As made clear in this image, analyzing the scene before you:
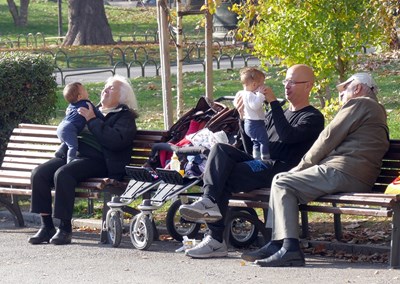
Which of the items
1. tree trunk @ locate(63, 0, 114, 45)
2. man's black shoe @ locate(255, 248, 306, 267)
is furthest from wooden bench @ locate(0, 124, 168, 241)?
tree trunk @ locate(63, 0, 114, 45)

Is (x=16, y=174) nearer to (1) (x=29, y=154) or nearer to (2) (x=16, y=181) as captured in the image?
(2) (x=16, y=181)

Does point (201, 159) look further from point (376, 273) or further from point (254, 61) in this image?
point (254, 61)

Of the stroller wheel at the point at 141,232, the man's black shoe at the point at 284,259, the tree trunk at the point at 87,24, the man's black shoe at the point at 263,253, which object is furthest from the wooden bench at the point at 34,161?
the tree trunk at the point at 87,24

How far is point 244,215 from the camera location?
341 inches

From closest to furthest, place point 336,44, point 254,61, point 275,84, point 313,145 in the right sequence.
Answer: point 313,145
point 336,44
point 275,84
point 254,61

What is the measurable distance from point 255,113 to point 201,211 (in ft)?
3.31

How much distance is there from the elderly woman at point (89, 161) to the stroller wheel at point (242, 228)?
1.25 metres

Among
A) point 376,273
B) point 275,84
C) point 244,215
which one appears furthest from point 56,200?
point 275,84

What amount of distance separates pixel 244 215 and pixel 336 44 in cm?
385

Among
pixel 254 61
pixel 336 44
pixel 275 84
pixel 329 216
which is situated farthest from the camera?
pixel 254 61

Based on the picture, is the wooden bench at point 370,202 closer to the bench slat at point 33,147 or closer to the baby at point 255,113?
the baby at point 255,113

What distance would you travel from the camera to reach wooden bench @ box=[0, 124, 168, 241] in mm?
9516

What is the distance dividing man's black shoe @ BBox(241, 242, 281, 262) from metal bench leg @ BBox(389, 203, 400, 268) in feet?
2.89

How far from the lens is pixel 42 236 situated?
9.38 metres
